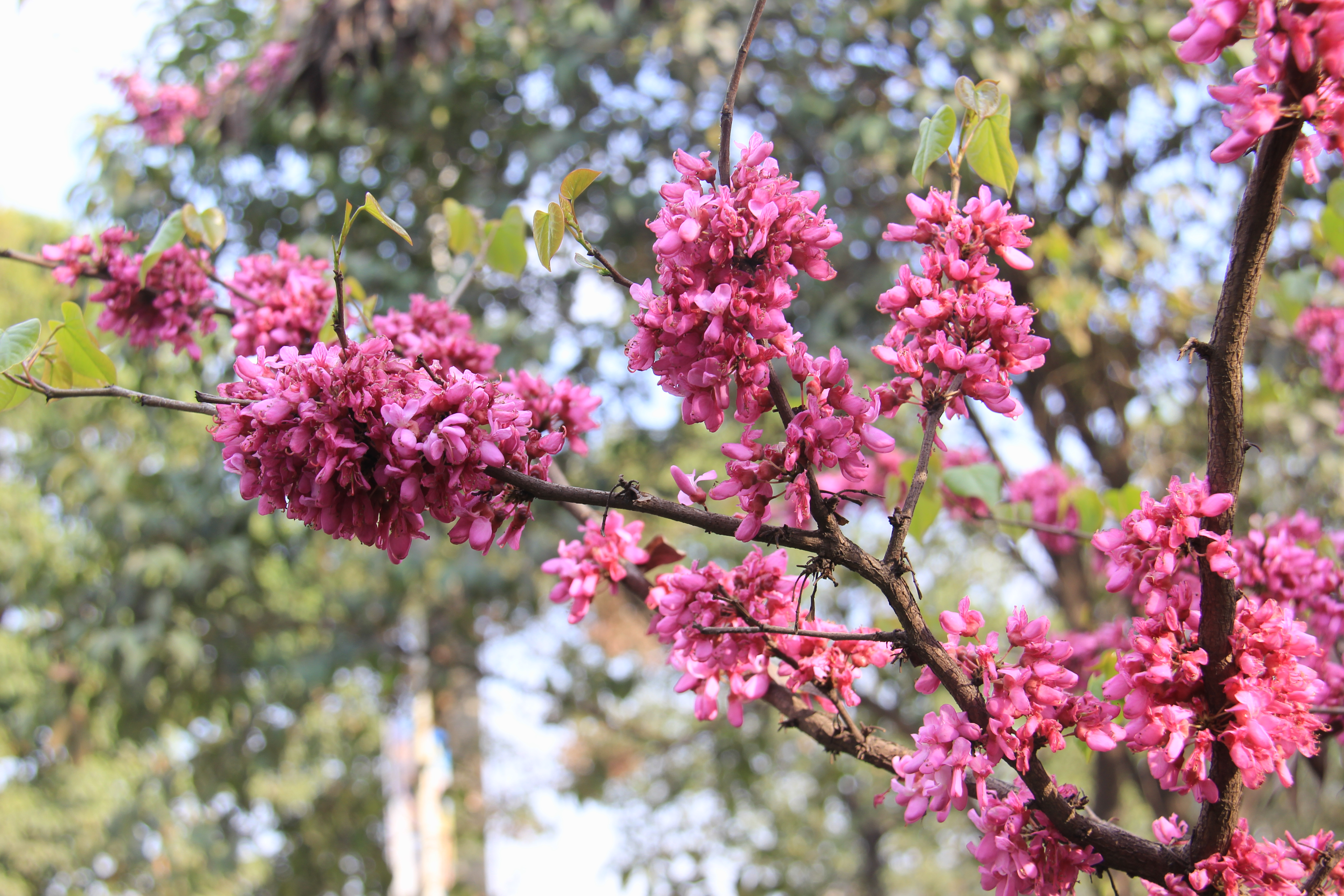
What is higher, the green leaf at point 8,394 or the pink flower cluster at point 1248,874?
the green leaf at point 8,394

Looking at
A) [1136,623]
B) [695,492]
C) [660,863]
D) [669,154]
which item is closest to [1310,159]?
[1136,623]

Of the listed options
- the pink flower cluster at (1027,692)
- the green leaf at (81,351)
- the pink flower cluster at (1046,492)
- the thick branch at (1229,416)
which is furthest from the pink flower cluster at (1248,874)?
the pink flower cluster at (1046,492)

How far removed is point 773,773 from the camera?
26.2 feet

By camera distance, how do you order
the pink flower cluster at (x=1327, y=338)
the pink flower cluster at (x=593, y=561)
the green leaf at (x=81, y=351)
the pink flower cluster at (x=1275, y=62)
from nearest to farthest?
the pink flower cluster at (x=1275, y=62), the green leaf at (x=81, y=351), the pink flower cluster at (x=593, y=561), the pink flower cluster at (x=1327, y=338)

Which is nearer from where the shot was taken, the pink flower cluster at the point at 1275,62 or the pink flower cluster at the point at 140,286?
the pink flower cluster at the point at 1275,62

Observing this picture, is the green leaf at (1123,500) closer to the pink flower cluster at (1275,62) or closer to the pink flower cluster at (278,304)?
the pink flower cluster at (1275,62)

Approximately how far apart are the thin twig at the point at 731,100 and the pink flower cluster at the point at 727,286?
0.06 feet

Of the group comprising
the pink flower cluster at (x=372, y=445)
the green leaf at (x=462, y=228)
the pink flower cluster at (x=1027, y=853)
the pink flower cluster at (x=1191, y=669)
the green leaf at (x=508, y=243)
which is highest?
the green leaf at (x=462, y=228)

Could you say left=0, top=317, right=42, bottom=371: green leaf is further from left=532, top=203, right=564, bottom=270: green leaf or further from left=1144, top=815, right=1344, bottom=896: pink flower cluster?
left=1144, top=815, right=1344, bottom=896: pink flower cluster

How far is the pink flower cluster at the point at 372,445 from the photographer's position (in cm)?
82

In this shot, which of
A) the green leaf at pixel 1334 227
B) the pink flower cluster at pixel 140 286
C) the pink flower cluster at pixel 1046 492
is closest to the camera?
the pink flower cluster at pixel 140 286

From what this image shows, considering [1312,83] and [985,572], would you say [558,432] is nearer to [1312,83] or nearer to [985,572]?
[1312,83]

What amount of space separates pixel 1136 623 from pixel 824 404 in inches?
14.5

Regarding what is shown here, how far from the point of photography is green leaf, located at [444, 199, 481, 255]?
174 cm
